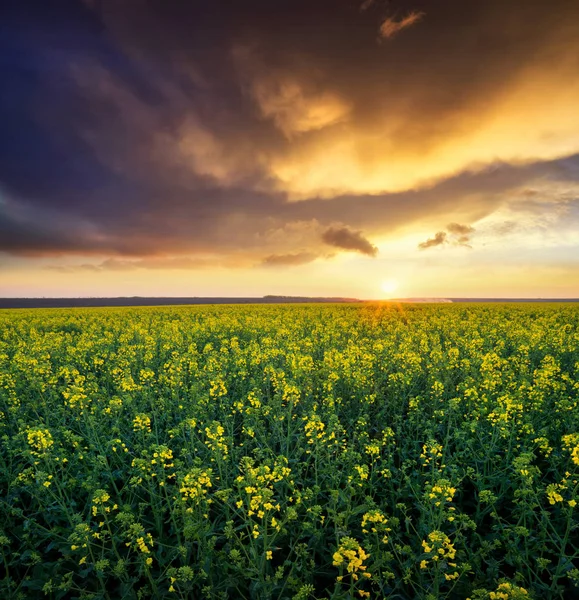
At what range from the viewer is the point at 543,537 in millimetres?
4039

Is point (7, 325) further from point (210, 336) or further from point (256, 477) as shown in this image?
point (256, 477)

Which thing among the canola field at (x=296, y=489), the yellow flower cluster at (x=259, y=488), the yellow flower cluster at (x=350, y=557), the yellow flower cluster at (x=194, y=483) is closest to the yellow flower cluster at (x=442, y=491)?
the canola field at (x=296, y=489)

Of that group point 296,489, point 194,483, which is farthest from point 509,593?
point 194,483

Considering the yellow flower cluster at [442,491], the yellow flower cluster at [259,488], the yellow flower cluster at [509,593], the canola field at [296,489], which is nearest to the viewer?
the yellow flower cluster at [509,593]

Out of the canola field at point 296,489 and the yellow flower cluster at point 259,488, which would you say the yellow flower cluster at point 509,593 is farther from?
the yellow flower cluster at point 259,488

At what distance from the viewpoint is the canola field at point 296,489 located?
12.1 feet

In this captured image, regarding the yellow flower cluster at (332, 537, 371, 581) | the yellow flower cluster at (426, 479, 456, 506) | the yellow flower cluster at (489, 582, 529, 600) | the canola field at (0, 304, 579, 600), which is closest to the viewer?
the yellow flower cluster at (489, 582, 529, 600)

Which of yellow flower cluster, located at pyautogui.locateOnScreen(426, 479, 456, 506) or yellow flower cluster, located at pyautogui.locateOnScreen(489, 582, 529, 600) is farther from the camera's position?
yellow flower cluster, located at pyautogui.locateOnScreen(426, 479, 456, 506)

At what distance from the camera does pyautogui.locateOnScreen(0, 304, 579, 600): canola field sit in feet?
12.1

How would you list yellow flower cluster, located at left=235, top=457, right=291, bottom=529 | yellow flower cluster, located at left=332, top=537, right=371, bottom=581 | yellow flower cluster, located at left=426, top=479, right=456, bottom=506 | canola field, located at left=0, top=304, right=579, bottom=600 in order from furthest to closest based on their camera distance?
yellow flower cluster, located at left=426, top=479, right=456, bottom=506
canola field, located at left=0, top=304, right=579, bottom=600
yellow flower cluster, located at left=235, top=457, right=291, bottom=529
yellow flower cluster, located at left=332, top=537, right=371, bottom=581

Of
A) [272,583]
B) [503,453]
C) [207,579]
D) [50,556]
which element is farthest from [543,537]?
[50,556]

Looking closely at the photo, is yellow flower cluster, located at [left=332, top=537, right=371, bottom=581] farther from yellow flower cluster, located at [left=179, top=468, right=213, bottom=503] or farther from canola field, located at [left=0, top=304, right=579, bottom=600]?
yellow flower cluster, located at [left=179, top=468, right=213, bottom=503]

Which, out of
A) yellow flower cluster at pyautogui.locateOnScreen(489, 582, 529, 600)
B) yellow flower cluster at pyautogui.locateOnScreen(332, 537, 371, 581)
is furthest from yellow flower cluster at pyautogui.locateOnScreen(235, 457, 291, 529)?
yellow flower cluster at pyautogui.locateOnScreen(489, 582, 529, 600)

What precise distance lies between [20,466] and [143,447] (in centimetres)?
184
